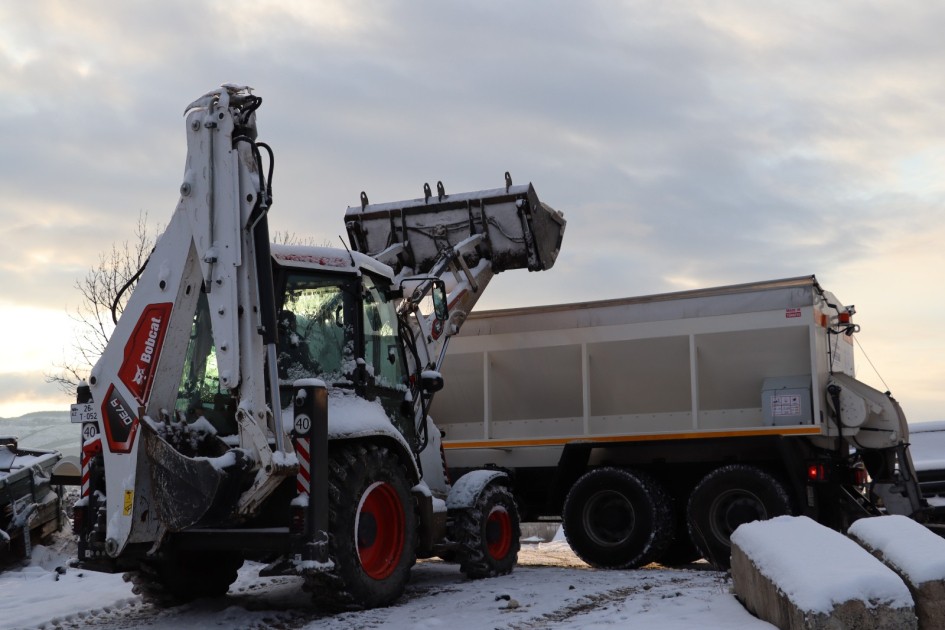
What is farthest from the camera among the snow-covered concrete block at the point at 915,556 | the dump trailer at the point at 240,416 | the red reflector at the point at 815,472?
the red reflector at the point at 815,472

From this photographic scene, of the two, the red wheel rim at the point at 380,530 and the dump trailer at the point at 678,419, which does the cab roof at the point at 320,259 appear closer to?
the red wheel rim at the point at 380,530

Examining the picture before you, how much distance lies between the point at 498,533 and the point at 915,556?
503cm

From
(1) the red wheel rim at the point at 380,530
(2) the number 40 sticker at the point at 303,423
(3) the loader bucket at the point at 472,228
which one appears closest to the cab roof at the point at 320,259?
(2) the number 40 sticker at the point at 303,423

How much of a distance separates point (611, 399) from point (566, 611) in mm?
5167

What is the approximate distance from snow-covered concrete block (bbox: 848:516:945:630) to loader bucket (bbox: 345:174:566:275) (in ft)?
19.7

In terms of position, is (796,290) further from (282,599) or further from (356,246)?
(282,599)

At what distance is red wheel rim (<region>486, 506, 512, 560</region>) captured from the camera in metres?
10.9

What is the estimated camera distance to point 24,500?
1281 centimetres

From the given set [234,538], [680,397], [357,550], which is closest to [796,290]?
[680,397]

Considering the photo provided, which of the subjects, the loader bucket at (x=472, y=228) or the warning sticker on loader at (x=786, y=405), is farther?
the loader bucket at (x=472, y=228)

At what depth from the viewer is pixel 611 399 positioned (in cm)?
1334

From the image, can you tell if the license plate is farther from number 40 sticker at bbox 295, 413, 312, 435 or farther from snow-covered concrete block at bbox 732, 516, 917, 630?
snow-covered concrete block at bbox 732, 516, 917, 630

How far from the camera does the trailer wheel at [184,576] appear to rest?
29.5 feet

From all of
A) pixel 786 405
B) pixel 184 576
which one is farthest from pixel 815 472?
pixel 184 576
